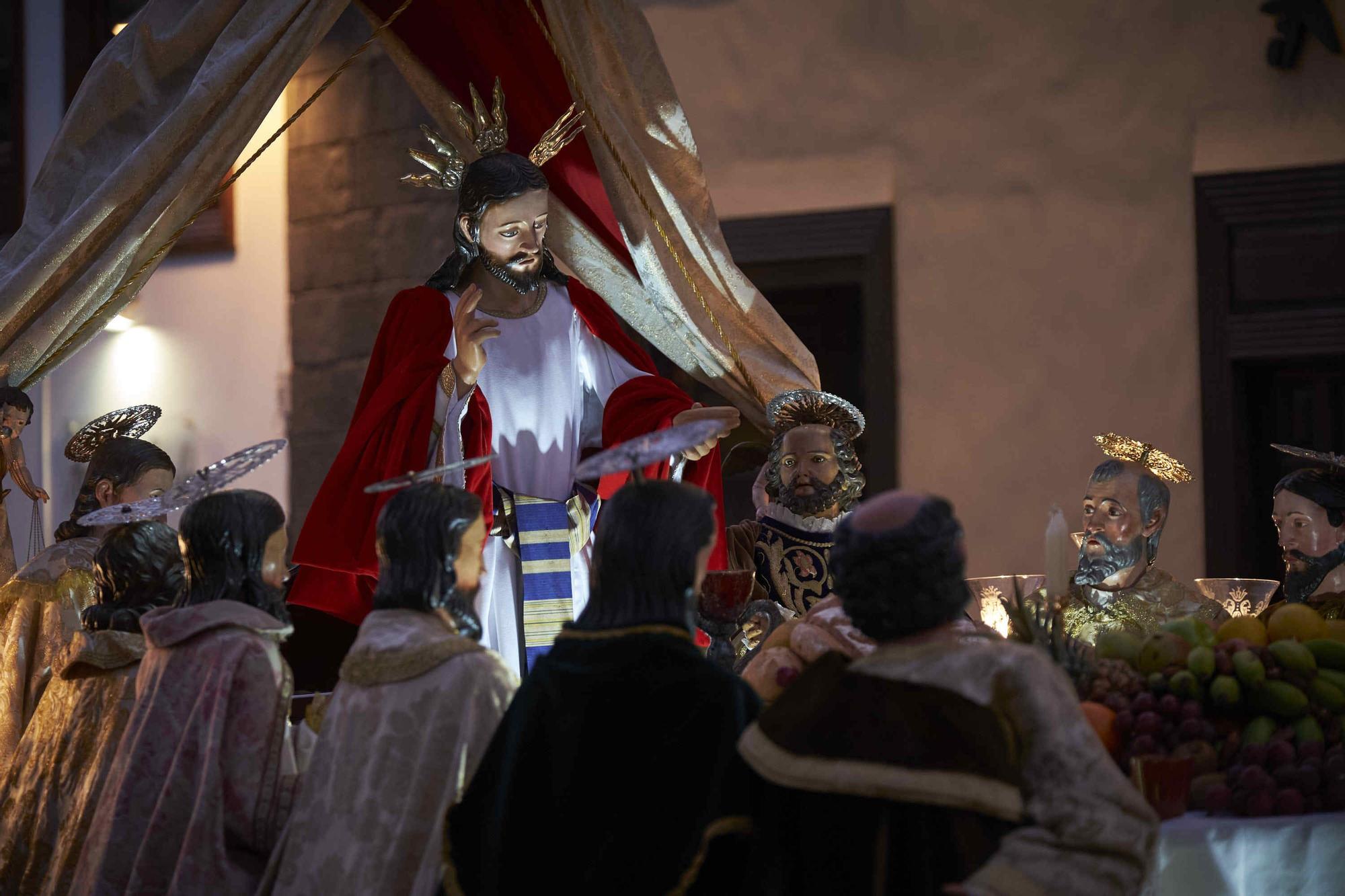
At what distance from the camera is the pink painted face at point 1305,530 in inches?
195

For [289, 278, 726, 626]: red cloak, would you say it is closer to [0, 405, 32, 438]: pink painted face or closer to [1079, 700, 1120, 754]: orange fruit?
[0, 405, 32, 438]: pink painted face

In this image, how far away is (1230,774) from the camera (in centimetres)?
308

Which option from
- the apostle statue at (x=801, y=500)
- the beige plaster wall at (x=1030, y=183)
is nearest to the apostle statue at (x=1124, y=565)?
the apostle statue at (x=801, y=500)

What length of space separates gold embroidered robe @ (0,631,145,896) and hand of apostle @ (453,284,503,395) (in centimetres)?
128

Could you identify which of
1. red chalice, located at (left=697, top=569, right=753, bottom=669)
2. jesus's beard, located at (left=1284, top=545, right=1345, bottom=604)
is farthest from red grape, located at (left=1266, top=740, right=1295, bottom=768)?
jesus's beard, located at (left=1284, top=545, right=1345, bottom=604)

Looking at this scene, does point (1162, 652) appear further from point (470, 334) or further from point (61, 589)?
point (61, 589)

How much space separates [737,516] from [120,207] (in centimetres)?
346

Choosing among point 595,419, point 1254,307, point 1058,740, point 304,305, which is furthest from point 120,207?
point 1254,307

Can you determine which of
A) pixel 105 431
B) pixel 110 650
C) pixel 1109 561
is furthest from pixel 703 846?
pixel 105 431

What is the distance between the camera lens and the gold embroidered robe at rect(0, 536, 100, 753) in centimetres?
515

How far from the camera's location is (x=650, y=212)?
5383 millimetres

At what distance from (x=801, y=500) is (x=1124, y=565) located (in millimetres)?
1018

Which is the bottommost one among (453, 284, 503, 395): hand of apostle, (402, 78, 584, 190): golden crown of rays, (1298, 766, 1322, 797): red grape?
(1298, 766, 1322, 797): red grape

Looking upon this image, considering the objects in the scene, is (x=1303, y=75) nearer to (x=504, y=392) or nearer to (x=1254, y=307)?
(x=1254, y=307)
